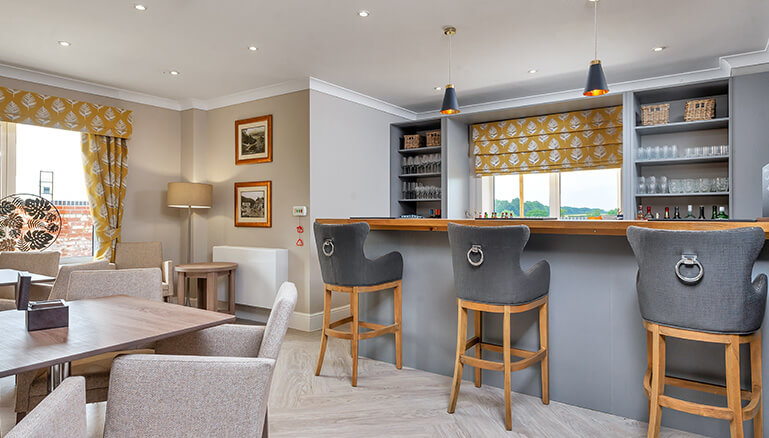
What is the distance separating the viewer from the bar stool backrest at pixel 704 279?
1.73 meters

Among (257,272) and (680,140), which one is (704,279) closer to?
(680,140)

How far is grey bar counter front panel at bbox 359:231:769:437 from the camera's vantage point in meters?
2.26

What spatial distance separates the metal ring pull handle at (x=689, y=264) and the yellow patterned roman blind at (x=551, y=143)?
3.44 m

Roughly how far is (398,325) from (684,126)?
3434 mm

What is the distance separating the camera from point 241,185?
5.17m

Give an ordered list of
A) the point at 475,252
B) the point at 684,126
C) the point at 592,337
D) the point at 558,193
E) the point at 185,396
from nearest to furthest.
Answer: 1. the point at 185,396
2. the point at 475,252
3. the point at 592,337
4. the point at 684,126
5. the point at 558,193

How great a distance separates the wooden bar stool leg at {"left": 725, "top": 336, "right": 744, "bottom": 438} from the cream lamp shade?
4721 millimetres

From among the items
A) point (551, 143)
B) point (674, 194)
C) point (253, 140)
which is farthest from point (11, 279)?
point (674, 194)

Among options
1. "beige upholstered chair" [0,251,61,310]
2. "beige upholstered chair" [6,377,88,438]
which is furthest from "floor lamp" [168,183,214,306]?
"beige upholstered chair" [6,377,88,438]

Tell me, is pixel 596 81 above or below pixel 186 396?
above

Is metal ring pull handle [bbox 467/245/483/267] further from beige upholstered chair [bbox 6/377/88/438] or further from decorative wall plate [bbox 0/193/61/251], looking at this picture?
decorative wall plate [bbox 0/193/61/251]

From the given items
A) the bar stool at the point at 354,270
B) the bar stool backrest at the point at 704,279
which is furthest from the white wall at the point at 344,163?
the bar stool backrest at the point at 704,279

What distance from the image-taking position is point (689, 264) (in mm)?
1811

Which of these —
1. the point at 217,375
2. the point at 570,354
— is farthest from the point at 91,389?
the point at 570,354
